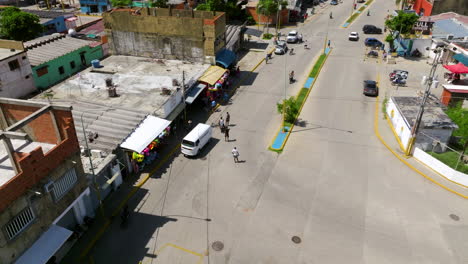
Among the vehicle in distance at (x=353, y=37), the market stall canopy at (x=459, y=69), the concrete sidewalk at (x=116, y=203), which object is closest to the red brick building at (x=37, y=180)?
the concrete sidewalk at (x=116, y=203)

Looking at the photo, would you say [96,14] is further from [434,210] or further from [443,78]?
[434,210]

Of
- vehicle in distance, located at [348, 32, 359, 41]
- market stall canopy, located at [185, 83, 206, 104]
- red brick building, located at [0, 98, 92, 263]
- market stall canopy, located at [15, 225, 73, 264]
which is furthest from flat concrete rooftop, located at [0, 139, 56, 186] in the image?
vehicle in distance, located at [348, 32, 359, 41]

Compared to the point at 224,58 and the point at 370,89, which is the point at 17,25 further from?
the point at 370,89

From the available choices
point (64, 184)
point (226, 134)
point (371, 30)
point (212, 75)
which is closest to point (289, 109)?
point (226, 134)

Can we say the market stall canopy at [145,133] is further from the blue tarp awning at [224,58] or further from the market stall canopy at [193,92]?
the blue tarp awning at [224,58]

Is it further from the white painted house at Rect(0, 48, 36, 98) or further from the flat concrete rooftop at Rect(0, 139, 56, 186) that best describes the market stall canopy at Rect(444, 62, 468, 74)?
the white painted house at Rect(0, 48, 36, 98)
